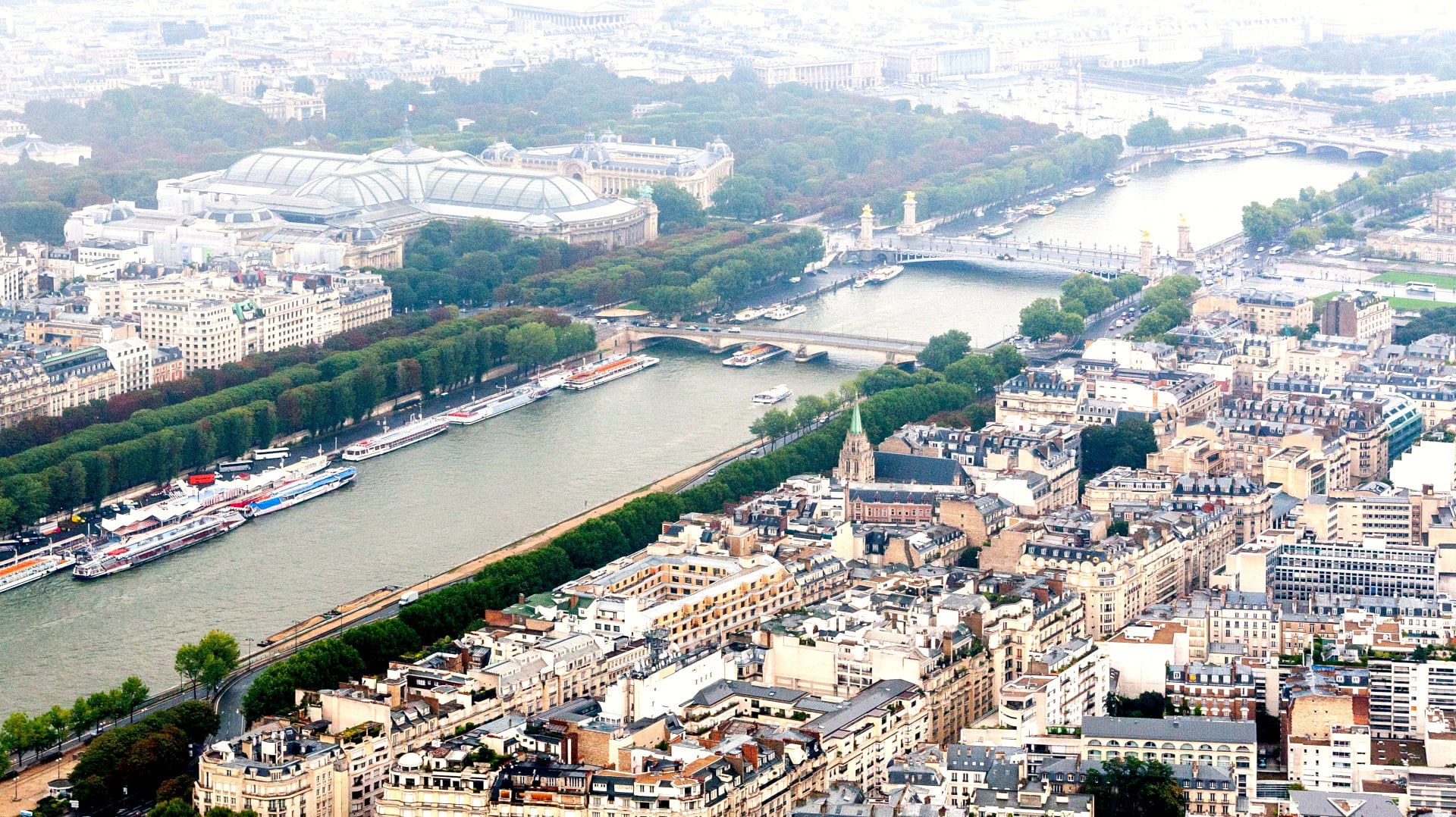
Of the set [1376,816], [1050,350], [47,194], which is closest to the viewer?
[1376,816]

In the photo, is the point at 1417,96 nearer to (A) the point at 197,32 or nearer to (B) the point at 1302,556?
(A) the point at 197,32

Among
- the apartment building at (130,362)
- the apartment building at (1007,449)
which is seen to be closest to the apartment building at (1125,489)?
the apartment building at (1007,449)

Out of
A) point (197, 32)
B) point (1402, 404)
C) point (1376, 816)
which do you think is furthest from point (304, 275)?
point (197, 32)

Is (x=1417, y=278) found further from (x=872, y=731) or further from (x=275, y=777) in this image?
(x=275, y=777)

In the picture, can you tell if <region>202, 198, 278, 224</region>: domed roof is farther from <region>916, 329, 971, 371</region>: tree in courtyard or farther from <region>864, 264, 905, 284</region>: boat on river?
<region>916, 329, 971, 371</region>: tree in courtyard

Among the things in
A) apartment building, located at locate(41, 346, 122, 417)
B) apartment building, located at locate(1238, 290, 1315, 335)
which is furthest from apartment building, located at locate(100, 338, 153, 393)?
apartment building, located at locate(1238, 290, 1315, 335)

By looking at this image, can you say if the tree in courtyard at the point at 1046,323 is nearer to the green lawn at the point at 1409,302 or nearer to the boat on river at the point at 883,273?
the green lawn at the point at 1409,302
